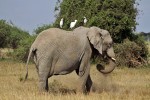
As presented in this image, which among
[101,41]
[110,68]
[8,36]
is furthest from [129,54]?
[8,36]

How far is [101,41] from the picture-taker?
1406 centimetres

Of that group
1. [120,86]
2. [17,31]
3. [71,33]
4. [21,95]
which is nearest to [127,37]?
[120,86]

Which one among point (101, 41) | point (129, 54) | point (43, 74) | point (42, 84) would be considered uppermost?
point (101, 41)

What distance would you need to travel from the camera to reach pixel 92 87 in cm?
1441

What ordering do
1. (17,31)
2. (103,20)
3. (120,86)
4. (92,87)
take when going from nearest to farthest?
(92,87), (120,86), (103,20), (17,31)

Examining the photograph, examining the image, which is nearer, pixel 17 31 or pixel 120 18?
pixel 120 18

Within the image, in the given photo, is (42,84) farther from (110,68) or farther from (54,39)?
(110,68)

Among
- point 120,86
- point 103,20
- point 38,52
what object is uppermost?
point 103,20

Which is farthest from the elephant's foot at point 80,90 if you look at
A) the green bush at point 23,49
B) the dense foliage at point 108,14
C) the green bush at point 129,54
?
the green bush at point 23,49

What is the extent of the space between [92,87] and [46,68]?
2.09 m

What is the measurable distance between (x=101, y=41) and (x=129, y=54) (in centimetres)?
1370

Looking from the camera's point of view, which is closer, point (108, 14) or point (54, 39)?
point (54, 39)

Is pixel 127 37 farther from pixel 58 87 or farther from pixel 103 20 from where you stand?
pixel 58 87

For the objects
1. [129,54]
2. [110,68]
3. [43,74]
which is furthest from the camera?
[129,54]
